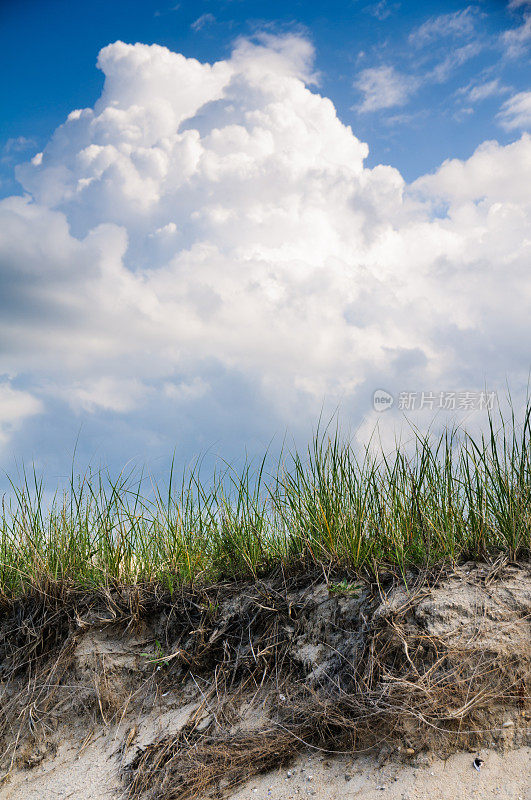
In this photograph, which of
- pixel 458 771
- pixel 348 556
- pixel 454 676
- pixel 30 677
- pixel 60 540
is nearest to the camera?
pixel 458 771

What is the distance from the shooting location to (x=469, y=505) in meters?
3.51

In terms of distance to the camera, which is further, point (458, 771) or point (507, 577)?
point (507, 577)

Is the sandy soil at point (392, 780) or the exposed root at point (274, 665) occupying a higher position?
the exposed root at point (274, 665)

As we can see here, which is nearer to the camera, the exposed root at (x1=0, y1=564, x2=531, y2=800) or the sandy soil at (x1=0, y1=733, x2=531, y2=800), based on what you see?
the sandy soil at (x1=0, y1=733, x2=531, y2=800)

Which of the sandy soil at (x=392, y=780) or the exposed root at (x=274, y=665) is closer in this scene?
the sandy soil at (x=392, y=780)

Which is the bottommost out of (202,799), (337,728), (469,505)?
(202,799)

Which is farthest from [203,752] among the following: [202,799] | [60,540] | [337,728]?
[60,540]

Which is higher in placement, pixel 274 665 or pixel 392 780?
pixel 274 665

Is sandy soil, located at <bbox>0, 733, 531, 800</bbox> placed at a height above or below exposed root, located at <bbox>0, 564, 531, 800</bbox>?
below

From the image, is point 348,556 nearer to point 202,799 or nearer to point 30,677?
point 202,799

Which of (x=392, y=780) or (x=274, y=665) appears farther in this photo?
(x=274, y=665)

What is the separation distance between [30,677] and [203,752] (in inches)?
58.0

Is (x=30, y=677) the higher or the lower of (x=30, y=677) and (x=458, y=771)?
the higher

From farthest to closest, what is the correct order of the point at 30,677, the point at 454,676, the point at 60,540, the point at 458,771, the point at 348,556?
the point at 60,540, the point at 30,677, the point at 348,556, the point at 454,676, the point at 458,771
